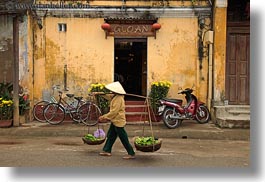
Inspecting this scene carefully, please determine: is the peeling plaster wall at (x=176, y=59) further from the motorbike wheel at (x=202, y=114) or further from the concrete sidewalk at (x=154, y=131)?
the concrete sidewalk at (x=154, y=131)

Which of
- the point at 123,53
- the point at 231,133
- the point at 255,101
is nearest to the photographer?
the point at 255,101

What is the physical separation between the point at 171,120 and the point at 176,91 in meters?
1.75

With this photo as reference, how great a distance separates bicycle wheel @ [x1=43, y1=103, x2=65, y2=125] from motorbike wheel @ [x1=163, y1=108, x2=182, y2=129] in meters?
3.11

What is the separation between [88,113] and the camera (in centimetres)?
1088

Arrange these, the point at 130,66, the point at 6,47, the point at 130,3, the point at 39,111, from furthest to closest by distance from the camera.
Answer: the point at 130,66
the point at 130,3
the point at 6,47
the point at 39,111

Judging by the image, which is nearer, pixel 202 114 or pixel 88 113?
pixel 88 113

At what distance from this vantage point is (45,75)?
11.8m

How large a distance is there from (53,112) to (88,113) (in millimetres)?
1068

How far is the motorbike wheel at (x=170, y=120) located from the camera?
10180 millimetres

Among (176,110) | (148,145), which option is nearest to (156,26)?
(176,110)

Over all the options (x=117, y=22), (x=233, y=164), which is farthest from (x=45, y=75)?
(x=233, y=164)

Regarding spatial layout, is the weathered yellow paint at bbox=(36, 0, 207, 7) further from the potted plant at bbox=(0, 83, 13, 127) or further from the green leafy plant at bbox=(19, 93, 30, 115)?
the potted plant at bbox=(0, 83, 13, 127)

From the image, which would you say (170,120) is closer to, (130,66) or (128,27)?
(128,27)

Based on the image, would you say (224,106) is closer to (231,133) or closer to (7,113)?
(231,133)
